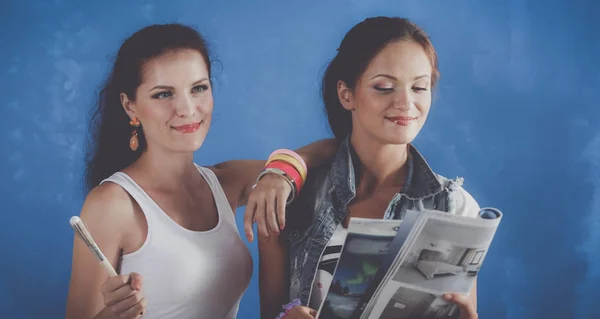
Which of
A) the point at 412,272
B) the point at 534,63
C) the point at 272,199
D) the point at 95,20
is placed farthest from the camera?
the point at 534,63

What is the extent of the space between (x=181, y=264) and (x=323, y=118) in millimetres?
1045

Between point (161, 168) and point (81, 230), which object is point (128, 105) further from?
point (81, 230)

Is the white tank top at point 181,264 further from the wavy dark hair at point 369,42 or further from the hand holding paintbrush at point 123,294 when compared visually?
the wavy dark hair at point 369,42

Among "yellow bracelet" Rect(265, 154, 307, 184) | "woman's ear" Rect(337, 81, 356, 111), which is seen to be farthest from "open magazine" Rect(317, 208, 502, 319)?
"woman's ear" Rect(337, 81, 356, 111)

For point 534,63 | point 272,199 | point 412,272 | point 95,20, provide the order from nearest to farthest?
point 412,272, point 272,199, point 95,20, point 534,63

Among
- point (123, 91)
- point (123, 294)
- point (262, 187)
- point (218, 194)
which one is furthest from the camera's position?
point (218, 194)

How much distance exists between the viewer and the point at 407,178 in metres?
1.66

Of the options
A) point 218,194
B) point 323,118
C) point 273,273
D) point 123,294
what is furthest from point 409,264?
point 323,118

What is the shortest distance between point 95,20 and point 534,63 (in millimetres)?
1637

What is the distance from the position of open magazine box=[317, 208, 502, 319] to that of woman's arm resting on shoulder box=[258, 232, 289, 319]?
0.95 feet

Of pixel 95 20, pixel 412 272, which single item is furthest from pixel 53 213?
pixel 412 272

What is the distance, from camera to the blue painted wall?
2424 millimetres

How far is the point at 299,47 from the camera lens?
2586 mm

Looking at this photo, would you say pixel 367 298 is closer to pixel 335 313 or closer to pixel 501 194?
pixel 335 313
